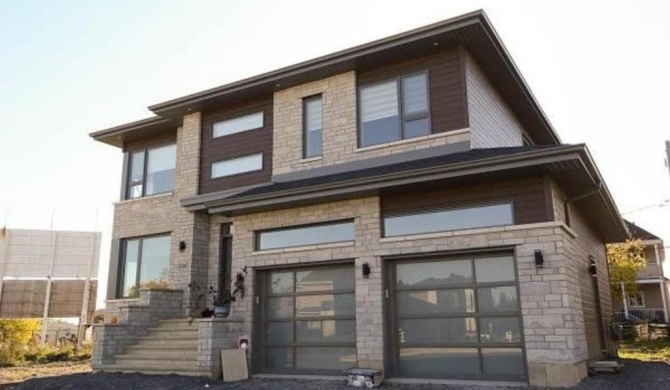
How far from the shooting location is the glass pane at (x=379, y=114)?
1152cm

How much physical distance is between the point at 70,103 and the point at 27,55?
5.70 feet

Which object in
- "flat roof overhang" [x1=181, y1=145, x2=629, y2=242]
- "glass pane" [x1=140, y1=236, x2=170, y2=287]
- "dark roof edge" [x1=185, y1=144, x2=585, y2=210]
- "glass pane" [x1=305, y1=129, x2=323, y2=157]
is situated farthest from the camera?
"glass pane" [x1=140, y1=236, x2=170, y2=287]

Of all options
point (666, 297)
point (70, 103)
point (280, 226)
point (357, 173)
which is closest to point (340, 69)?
point (357, 173)

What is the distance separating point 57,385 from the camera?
10.0 m

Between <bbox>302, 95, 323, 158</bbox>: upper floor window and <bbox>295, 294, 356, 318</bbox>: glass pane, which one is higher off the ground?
<bbox>302, 95, 323, 158</bbox>: upper floor window

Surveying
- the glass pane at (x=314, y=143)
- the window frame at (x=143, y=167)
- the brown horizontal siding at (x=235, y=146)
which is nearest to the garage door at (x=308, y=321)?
the glass pane at (x=314, y=143)

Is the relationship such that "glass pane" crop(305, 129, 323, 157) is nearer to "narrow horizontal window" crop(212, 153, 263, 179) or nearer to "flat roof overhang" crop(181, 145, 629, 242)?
"narrow horizontal window" crop(212, 153, 263, 179)

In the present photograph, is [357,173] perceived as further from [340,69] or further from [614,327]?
[614,327]

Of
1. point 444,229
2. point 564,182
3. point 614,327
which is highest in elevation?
point 564,182

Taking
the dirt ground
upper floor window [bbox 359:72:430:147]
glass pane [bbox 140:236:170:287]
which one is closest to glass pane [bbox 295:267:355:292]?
upper floor window [bbox 359:72:430:147]

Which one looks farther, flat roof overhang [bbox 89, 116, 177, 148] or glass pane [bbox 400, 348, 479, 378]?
flat roof overhang [bbox 89, 116, 177, 148]

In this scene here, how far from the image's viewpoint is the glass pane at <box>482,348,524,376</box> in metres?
8.57

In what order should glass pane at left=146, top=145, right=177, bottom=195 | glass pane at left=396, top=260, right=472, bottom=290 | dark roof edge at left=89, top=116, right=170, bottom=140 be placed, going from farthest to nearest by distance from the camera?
glass pane at left=146, top=145, right=177, bottom=195
dark roof edge at left=89, top=116, right=170, bottom=140
glass pane at left=396, top=260, right=472, bottom=290

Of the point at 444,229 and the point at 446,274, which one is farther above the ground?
the point at 444,229
